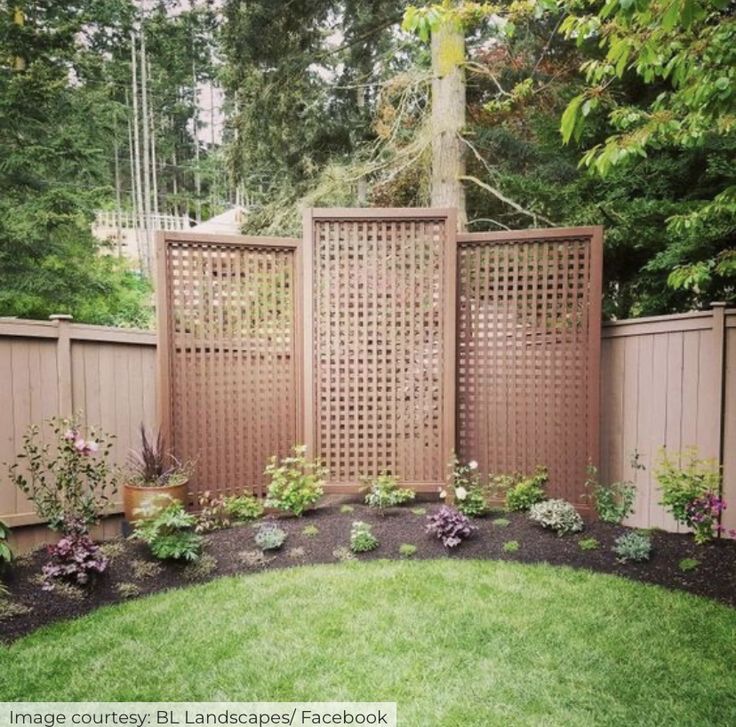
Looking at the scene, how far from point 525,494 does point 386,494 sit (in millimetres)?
997

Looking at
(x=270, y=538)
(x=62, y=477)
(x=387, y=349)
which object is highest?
(x=387, y=349)

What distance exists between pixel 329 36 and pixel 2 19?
13.6ft

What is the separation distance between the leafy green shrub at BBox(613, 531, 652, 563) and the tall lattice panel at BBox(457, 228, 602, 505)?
727 mm

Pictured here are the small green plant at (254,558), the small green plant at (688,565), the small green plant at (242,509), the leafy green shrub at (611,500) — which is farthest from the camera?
the small green plant at (242,509)

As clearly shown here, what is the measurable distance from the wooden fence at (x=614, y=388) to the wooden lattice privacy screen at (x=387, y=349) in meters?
0.33

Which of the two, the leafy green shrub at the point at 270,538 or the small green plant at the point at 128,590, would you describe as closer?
the small green plant at the point at 128,590

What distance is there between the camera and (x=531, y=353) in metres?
4.02

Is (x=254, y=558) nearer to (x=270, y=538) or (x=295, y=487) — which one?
(x=270, y=538)

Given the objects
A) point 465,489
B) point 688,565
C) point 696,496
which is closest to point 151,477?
point 465,489

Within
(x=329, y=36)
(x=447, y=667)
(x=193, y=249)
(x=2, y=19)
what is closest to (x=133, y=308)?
(x=2, y=19)

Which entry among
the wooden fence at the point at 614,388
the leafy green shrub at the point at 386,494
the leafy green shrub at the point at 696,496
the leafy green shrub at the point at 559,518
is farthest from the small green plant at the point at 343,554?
the leafy green shrub at the point at 696,496

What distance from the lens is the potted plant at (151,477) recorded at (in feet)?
11.6

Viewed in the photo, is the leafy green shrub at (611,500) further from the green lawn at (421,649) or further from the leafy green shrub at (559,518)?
the green lawn at (421,649)

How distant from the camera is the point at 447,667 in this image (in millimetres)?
2117
